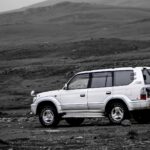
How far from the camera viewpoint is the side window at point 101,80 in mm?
19469

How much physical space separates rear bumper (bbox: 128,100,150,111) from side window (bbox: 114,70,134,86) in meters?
0.62

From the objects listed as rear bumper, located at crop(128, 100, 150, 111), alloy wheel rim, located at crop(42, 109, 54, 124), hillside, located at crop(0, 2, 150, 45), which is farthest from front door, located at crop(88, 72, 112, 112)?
hillside, located at crop(0, 2, 150, 45)

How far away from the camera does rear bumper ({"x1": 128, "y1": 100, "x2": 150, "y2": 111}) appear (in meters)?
18.5

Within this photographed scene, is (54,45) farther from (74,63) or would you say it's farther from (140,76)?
(140,76)

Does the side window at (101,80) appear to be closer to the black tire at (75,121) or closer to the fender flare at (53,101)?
the fender flare at (53,101)

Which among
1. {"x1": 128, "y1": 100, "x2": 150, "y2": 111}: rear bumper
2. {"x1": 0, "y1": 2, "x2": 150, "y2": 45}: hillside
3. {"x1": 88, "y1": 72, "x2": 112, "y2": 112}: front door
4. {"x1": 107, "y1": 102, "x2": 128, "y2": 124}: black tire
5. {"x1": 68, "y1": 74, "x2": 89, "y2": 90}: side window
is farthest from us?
{"x1": 0, "y1": 2, "x2": 150, "y2": 45}: hillside

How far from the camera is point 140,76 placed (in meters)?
18.8

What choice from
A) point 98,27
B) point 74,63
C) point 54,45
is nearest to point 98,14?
point 98,27

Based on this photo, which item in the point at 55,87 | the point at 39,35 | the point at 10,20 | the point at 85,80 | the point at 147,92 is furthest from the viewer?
the point at 10,20

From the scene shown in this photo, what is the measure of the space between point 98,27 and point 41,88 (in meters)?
33.9

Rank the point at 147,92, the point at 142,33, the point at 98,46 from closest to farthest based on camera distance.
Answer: the point at 147,92 < the point at 98,46 < the point at 142,33

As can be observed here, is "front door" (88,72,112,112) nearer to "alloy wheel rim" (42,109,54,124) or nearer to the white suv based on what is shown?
the white suv

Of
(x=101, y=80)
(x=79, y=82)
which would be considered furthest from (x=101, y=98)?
(x=79, y=82)

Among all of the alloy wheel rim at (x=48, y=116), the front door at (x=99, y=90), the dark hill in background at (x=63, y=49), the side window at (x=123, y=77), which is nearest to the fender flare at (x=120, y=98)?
the front door at (x=99, y=90)
